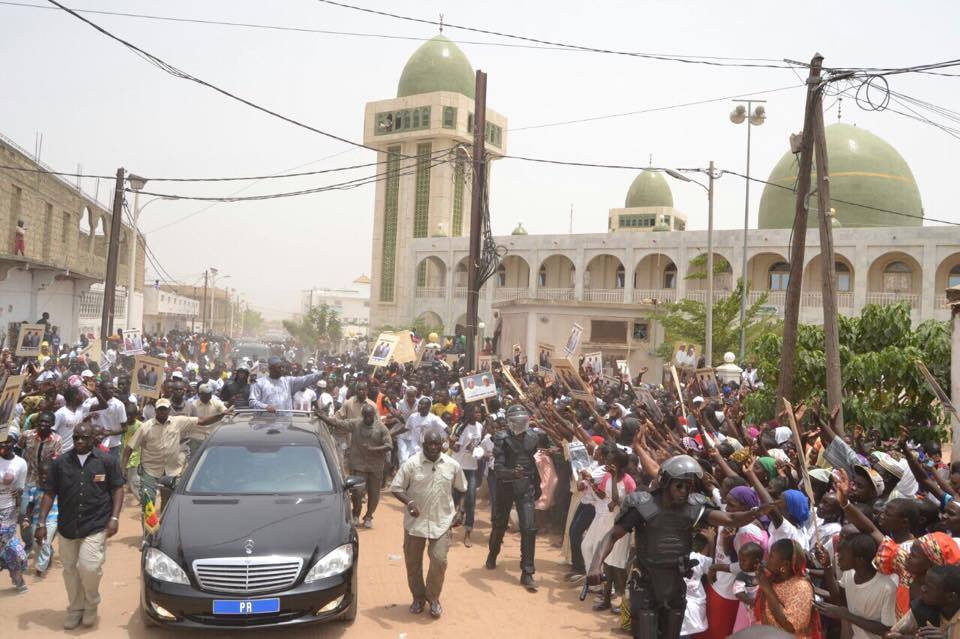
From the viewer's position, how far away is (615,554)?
686cm

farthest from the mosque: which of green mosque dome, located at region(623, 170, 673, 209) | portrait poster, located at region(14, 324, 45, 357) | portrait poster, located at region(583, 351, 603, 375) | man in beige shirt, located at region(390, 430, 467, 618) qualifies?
man in beige shirt, located at region(390, 430, 467, 618)

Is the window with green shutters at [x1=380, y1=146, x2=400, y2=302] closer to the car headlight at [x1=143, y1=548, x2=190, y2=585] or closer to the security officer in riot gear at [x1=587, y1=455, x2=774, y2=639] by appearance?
the car headlight at [x1=143, y1=548, x2=190, y2=585]

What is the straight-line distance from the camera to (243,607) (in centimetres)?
559

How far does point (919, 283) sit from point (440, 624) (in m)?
39.2

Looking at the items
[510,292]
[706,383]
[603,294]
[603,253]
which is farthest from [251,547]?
[510,292]

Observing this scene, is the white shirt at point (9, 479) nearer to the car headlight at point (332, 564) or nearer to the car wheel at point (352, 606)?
the car headlight at point (332, 564)

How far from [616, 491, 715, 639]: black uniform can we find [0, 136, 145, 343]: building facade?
24237 millimetres

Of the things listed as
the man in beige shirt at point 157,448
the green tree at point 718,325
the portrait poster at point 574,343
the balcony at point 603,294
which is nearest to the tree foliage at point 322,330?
the balcony at point 603,294

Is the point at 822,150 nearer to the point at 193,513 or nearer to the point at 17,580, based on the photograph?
the point at 193,513

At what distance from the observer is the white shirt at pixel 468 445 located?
1001cm

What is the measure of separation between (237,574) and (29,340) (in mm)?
12140

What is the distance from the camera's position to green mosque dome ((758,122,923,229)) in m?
42.6

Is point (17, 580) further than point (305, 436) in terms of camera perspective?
No

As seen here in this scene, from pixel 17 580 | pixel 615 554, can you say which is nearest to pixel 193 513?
pixel 17 580
